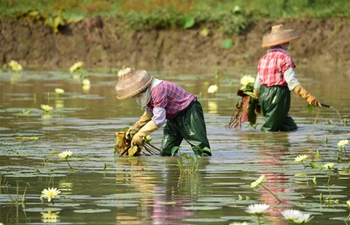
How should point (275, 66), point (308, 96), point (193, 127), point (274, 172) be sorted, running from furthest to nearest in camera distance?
point (275, 66) < point (308, 96) < point (193, 127) < point (274, 172)

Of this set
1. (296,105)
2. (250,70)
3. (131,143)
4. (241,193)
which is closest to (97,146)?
(131,143)

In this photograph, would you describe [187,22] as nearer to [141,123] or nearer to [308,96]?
[308,96]

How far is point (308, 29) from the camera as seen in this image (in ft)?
98.0

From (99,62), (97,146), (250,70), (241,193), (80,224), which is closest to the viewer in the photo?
(80,224)

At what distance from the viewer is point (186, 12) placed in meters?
30.5

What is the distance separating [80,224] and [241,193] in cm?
174

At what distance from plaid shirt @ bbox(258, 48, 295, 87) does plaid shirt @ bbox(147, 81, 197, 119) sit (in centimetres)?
288

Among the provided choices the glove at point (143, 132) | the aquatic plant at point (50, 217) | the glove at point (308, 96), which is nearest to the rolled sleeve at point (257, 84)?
the glove at point (308, 96)

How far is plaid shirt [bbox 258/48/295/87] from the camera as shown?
1288cm

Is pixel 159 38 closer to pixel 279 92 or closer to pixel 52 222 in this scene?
pixel 279 92

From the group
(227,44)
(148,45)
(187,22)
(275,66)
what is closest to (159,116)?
(275,66)

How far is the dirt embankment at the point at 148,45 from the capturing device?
1158 inches

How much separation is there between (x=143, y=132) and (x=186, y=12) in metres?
20.9

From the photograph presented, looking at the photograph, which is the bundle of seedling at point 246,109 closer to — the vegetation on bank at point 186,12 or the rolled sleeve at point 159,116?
the rolled sleeve at point 159,116
